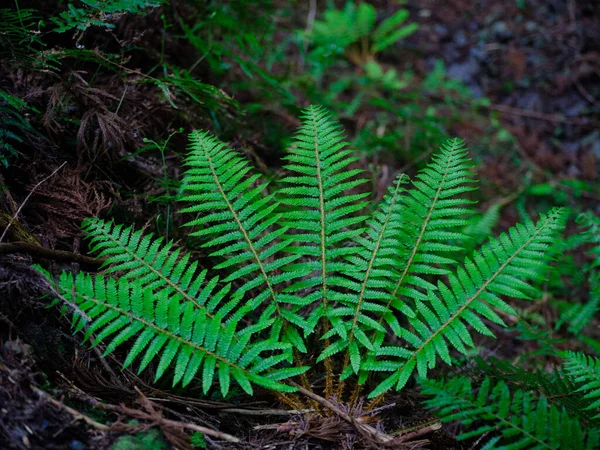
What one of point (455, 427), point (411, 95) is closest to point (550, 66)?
point (411, 95)

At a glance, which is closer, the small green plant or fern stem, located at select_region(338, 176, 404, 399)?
the small green plant

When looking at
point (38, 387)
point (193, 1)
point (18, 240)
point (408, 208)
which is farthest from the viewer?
point (193, 1)

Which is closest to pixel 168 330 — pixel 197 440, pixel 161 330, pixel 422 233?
pixel 161 330

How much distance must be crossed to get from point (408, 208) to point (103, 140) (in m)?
1.66

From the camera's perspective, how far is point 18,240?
1967 mm

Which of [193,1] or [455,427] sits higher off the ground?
[193,1]

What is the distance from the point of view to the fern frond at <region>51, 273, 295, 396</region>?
1807 millimetres

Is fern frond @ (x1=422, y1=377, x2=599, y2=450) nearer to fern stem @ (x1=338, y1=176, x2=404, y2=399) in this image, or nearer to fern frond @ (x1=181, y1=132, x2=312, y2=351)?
fern stem @ (x1=338, y1=176, x2=404, y2=399)

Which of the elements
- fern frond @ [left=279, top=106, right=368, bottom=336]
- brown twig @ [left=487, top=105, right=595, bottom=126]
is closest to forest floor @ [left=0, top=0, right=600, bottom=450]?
fern frond @ [left=279, top=106, right=368, bottom=336]

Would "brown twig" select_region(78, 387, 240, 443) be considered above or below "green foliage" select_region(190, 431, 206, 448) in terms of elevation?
above

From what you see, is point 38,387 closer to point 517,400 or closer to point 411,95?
point 517,400

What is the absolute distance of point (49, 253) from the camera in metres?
2.02

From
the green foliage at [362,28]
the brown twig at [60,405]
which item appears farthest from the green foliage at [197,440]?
the green foliage at [362,28]

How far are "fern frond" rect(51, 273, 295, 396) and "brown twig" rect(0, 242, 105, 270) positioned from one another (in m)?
0.24
